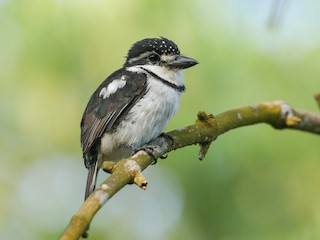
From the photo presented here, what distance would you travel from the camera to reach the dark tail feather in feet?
12.6

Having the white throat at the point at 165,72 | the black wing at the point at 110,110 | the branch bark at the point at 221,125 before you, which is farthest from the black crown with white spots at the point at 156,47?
the branch bark at the point at 221,125

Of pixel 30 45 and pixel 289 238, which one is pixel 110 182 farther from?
pixel 30 45

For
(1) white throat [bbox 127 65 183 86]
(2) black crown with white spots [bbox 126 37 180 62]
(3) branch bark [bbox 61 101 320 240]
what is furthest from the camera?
(2) black crown with white spots [bbox 126 37 180 62]

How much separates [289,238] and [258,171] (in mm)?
513

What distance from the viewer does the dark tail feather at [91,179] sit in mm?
3852

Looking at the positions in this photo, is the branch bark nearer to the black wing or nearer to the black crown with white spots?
the black wing

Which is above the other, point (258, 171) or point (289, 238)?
point (258, 171)

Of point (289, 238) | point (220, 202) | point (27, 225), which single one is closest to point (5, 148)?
point (27, 225)

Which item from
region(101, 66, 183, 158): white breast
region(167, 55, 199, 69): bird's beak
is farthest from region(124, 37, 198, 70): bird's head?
region(101, 66, 183, 158): white breast

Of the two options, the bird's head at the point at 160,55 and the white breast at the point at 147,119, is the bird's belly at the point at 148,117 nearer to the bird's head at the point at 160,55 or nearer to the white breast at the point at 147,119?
the white breast at the point at 147,119

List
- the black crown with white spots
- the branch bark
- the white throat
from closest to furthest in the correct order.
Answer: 1. the branch bark
2. the white throat
3. the black crown with white spots

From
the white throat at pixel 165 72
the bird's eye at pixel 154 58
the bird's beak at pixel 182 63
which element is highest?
the bird's eye at pixel 154 58

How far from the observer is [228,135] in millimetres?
4816

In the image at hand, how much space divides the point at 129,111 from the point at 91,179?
46 centimetres
